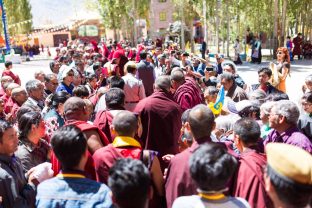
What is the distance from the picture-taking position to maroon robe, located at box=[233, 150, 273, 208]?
9.57 feet

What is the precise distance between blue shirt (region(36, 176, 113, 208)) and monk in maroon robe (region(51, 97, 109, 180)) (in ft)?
2.11

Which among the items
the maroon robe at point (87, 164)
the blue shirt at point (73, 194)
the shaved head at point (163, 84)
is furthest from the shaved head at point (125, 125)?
the shaved head at point (163, 84)

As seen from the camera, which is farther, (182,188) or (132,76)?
(132,76)

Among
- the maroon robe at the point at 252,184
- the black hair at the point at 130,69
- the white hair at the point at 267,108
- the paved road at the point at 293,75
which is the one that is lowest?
the paved road at the point at 293,75

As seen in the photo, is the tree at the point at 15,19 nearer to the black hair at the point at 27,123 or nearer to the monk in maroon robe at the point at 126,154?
the black hair at the point at 27,123

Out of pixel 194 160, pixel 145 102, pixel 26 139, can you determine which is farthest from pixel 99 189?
pixel 145 102

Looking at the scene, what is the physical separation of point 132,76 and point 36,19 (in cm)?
17867

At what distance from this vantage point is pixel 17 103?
19.9 ft

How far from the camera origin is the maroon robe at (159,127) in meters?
4.89

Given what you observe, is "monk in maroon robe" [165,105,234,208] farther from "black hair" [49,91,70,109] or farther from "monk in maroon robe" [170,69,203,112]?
"monk in maroon robe" [170,69,203,112]

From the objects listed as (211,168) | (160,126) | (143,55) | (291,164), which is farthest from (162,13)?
(291,164)

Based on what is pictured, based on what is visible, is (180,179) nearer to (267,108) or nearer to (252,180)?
(252,180)

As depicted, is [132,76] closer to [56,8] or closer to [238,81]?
[238,81]

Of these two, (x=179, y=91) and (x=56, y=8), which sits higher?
(x=56, y=8)
